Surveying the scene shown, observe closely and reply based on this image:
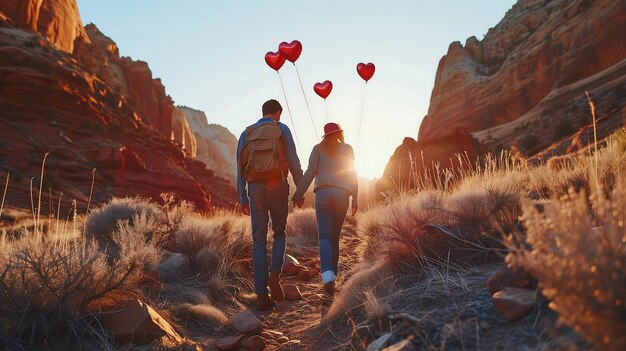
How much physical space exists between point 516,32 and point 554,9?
494 cm

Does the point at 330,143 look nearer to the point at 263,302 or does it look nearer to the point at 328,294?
the point at 328,294

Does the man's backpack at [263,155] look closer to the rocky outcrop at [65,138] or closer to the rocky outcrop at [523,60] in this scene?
the rocky outcrop at [65,138]

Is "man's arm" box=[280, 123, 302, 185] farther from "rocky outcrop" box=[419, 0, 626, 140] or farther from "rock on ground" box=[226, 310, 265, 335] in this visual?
"rocky outcrop" box=[419, 0, 626, 140]

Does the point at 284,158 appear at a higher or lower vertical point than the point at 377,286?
higher

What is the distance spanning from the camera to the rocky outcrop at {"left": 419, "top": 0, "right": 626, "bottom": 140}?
33562mm

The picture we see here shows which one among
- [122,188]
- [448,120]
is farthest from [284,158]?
[448,120]

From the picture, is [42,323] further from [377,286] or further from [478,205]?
[478,205]

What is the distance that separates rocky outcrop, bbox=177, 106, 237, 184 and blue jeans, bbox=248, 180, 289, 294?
7516 cm

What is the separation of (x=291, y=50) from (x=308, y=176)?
4.73 meters

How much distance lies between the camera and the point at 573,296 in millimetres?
1256

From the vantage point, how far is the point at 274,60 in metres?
8.79

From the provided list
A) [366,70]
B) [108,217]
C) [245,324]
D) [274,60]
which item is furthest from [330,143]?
[366,70]

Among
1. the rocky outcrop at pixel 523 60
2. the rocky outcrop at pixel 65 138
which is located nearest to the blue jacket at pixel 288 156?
the rocky outcrop at pixel 65 138

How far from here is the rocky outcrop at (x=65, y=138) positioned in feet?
61.4
